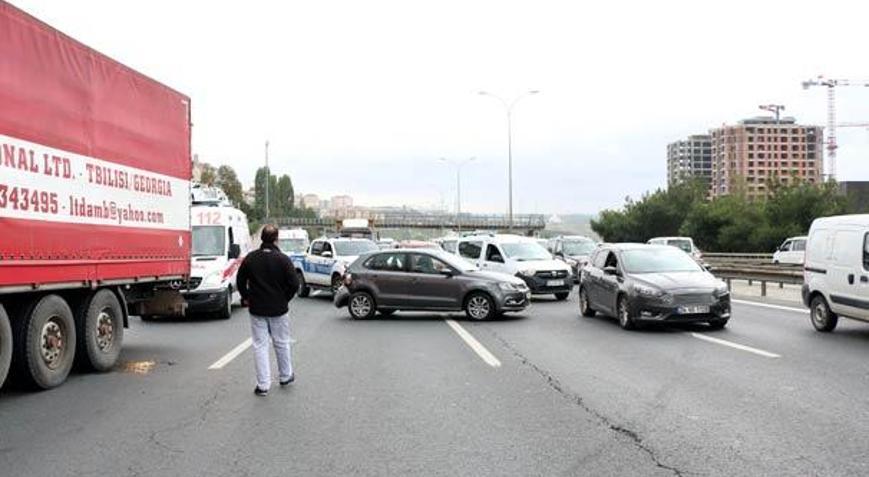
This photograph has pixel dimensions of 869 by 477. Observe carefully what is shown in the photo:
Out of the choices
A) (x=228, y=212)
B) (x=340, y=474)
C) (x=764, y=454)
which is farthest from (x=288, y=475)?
(x=228, y=212)

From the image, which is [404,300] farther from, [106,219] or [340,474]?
[340,474]

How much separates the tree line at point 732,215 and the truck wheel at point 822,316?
146ft

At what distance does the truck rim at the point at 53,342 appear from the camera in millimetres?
9250

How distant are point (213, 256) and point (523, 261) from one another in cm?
848

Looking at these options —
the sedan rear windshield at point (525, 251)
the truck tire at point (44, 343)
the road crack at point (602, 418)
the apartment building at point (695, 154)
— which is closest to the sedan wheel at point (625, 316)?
the road crack at point (602, 418)

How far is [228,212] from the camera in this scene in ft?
65.1

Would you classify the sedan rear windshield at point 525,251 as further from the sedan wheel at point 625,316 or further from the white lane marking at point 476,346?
the sedan wheel at point 625,316

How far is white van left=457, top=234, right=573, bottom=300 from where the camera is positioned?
22.5m

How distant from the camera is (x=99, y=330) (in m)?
10.7

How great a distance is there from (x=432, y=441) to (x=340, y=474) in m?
1.12

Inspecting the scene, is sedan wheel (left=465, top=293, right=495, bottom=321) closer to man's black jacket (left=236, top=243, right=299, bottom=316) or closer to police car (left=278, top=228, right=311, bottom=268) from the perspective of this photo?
man's black jacket (left=236, top=243, right=299, bottom=316)

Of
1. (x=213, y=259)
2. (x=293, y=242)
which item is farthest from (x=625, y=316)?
(x=293, y=242)

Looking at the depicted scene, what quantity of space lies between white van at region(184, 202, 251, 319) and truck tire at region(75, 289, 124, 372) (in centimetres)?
632

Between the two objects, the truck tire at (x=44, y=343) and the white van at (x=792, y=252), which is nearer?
the truck tire at (x=44, y=343)
